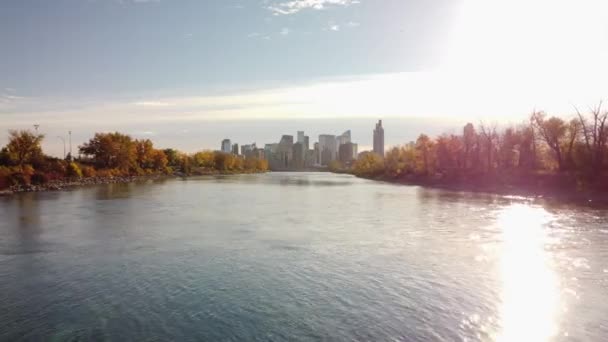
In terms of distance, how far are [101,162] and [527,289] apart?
112m

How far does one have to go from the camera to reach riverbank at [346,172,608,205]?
49281mm

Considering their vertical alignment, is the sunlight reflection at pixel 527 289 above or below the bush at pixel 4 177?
below

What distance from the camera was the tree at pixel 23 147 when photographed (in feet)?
235

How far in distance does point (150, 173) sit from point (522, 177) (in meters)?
103

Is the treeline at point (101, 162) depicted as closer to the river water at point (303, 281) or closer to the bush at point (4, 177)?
the bush at point (4, 177)

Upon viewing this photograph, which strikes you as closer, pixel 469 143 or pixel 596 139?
pixel 596 139

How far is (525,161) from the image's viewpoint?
69.3 metres

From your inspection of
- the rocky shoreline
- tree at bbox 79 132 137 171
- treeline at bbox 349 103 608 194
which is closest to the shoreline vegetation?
treeline at bbox 349 103 608 194

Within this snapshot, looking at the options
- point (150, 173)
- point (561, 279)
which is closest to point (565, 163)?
point (561, 279)

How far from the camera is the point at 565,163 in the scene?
59594 millimetres

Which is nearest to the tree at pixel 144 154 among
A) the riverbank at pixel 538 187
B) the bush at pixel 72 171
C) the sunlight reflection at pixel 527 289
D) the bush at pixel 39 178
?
the bush at pixel 72 171

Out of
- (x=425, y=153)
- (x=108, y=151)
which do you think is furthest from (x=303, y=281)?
(x=108, y=151)

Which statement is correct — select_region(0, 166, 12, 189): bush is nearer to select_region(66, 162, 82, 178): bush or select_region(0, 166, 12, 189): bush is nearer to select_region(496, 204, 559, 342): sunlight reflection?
select_region(66, 162, 82, 178): bush

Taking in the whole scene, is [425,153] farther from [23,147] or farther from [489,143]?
[23,147]
